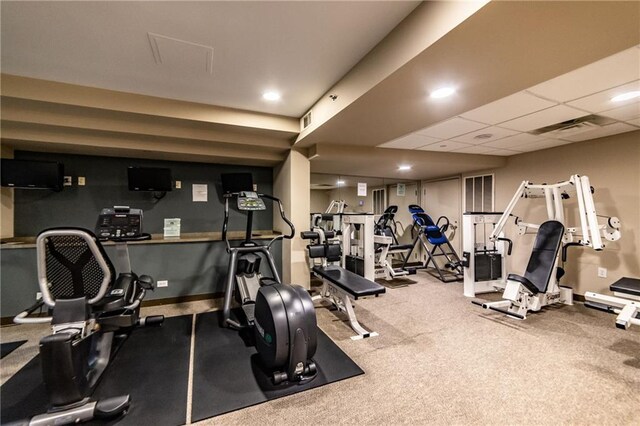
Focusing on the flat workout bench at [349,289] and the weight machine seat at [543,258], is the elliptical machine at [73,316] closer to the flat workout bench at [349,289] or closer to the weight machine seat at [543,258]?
the flat workout bench at [349,289]

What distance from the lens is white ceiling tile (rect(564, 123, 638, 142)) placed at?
10.9 ft

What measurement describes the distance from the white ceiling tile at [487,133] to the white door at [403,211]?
280cm

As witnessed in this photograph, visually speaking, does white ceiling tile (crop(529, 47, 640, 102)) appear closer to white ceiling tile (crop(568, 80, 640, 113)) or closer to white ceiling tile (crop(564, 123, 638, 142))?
white ceiling tile (crop(568, 80, 640, 113))

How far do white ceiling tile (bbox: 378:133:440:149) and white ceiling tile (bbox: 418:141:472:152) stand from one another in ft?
0.67

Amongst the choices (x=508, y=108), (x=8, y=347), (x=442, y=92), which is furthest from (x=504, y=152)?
(x=8, y=347)

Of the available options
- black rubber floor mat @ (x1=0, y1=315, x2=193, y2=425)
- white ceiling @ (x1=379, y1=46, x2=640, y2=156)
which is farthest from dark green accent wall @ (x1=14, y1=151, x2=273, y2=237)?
white ceiling @ (x1=379, y1=46, x2=640, y2=156)

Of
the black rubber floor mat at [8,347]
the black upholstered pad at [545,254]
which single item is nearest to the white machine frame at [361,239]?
the black upholstered pad at [545,254]

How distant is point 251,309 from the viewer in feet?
10.6

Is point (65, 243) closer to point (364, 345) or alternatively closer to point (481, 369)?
point (364, 345)

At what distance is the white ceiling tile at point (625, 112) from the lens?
271cm

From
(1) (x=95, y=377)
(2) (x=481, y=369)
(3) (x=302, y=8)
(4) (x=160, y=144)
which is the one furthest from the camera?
(4) (x=160, y=144)

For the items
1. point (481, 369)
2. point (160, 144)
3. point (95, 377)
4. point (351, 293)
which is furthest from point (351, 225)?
point (95, 377)

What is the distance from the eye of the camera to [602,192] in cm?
380

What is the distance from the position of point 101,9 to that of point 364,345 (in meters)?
3.52
